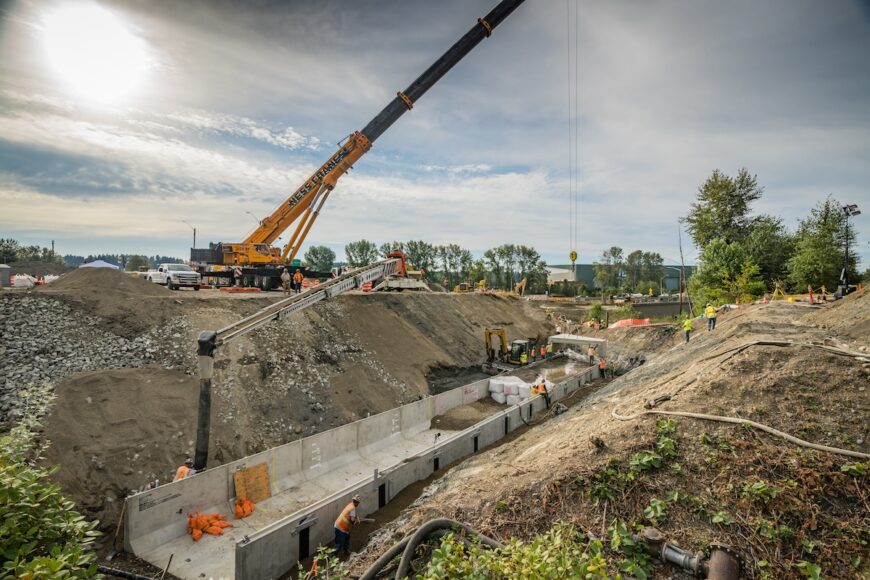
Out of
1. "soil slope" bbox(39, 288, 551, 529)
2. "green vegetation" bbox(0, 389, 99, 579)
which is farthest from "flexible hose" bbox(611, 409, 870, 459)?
"soil slope" bbox(39, 288, 551, 529)

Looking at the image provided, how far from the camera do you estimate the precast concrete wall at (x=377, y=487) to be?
7.60 m

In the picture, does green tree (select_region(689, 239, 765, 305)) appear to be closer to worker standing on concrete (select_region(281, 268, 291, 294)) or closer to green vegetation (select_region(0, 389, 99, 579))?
worker standing on concrete (select_region(281, 268, 291, 294))

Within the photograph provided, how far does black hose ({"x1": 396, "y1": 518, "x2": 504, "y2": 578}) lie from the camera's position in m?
5.11

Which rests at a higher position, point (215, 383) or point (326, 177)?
point (326, 177)

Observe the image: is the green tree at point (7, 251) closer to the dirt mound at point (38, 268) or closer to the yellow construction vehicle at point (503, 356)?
the dirt mound at point (38, 268)

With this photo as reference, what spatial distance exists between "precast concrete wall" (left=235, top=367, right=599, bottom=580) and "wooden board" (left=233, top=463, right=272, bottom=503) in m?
2.60

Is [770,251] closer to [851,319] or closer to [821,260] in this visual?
[821,260]

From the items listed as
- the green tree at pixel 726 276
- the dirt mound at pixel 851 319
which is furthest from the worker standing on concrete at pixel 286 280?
the green tree at pixel 726 276

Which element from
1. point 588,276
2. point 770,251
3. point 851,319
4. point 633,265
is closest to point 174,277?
point 851,319

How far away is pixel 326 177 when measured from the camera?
70.0ft

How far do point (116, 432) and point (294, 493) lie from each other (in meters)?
5.02

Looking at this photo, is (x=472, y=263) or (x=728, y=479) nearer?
(x=728, y=479)

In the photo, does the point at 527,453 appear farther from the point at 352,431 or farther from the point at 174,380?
the point at 174,380

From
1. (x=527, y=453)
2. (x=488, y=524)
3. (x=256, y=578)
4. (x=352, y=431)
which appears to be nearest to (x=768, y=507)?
(x=488, y=524)
